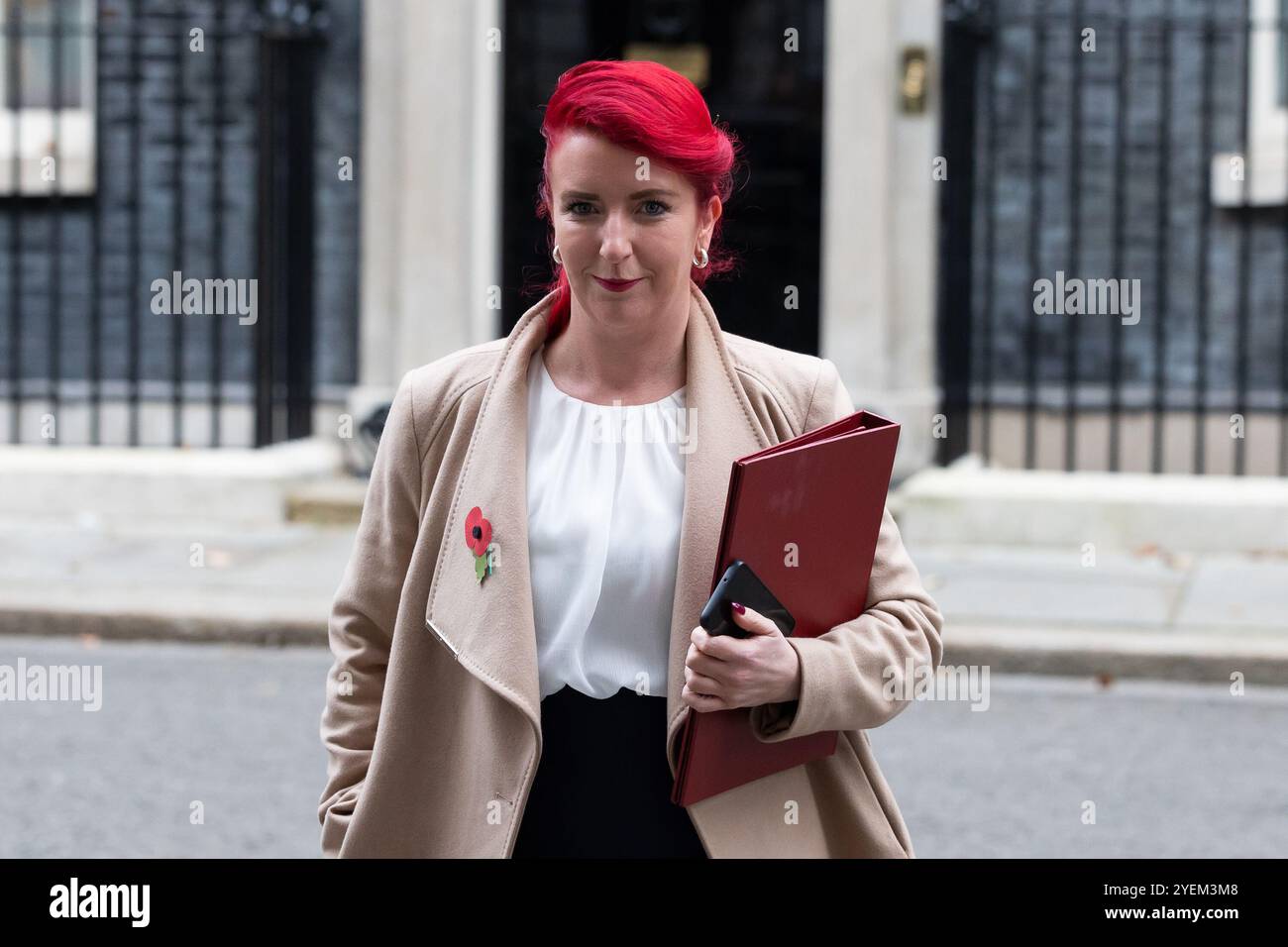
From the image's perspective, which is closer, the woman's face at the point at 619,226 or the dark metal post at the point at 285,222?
the woman's face at the point at 619,226

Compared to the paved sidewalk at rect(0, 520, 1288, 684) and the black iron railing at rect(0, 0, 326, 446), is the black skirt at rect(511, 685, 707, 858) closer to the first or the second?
the paved sidewalk at rect(0, 520, 1288, 684)

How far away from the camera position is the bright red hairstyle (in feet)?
7.36

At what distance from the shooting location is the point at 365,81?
11.2 m

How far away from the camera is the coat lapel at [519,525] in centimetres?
229

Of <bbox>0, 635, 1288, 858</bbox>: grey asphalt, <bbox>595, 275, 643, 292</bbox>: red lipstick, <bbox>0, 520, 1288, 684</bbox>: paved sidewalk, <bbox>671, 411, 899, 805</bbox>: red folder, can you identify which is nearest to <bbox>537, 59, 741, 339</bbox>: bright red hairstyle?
<bbox>595, 275, 643, 292</bbox>: red lipstick

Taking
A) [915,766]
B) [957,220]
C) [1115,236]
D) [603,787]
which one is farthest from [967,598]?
[603,787]

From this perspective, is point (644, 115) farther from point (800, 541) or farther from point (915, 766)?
point (915, 766)

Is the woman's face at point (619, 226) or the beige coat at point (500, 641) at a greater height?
the woman's face at point (619, 226)

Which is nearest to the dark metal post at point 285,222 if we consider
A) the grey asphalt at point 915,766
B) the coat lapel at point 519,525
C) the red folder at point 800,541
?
the grey asphalt at point 915,766

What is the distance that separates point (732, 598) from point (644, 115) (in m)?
0.58

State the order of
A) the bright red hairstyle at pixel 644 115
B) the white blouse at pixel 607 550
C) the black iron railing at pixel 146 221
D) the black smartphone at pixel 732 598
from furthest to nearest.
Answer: the black iron railing at pixel 146 221 < the white blouse at pixel 607 550 < the bright red hairstyle at pixel 644 115 < the black smartphone at pixel 732 598

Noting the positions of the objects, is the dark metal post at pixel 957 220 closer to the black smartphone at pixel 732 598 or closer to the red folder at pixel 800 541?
the red folder at pixel 800 541

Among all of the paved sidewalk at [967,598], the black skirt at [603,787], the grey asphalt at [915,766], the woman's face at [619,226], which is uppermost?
the woman's face at [619,226]

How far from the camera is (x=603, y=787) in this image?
2.38 meters
